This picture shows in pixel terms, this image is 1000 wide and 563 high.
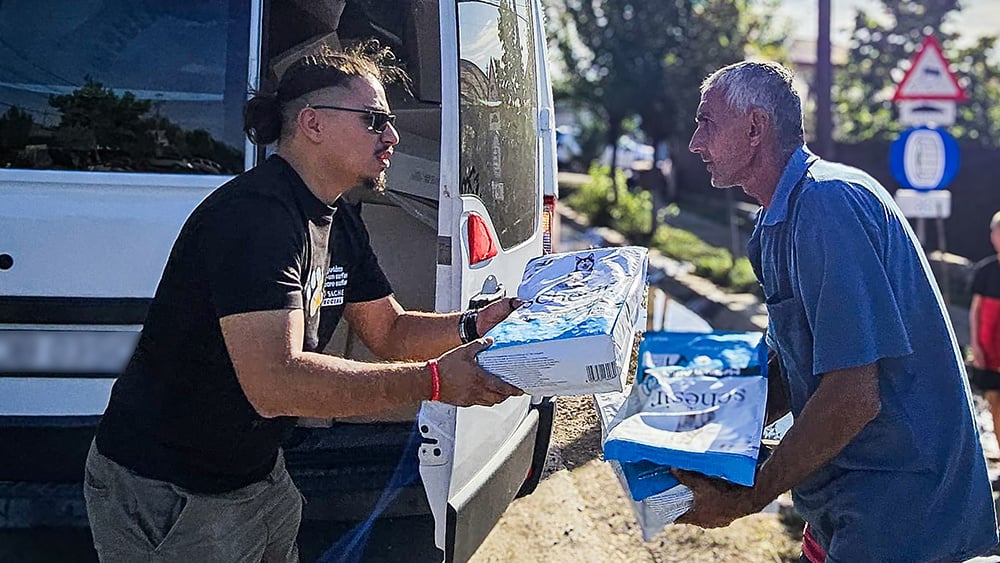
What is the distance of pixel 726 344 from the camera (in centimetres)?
262

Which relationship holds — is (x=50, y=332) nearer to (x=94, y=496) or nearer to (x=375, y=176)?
(x=94, y=496)

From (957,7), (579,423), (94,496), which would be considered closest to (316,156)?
(94,496)

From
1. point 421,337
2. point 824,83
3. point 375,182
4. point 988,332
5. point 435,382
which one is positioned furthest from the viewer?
point 824,83

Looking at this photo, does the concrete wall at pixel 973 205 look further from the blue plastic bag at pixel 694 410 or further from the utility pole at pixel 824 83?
the blue plastic bag at pixel 694 410

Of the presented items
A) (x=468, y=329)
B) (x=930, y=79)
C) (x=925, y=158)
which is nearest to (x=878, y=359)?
(x=468, y=329)

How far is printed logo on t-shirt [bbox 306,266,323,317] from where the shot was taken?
2.29 meters

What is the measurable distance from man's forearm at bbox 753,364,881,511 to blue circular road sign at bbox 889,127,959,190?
6.14 m

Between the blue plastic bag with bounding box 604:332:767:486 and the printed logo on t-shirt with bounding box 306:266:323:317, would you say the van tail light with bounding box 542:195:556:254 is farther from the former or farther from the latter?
the printed logo on t-shirt with bounding box 306:266:323:317

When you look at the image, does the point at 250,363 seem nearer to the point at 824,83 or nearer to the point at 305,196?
the point at 305,196

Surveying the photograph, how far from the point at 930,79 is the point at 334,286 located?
6.59 meters

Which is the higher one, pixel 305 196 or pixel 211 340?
pixel 305 196

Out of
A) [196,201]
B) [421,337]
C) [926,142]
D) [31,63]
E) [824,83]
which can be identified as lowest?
[421,337]

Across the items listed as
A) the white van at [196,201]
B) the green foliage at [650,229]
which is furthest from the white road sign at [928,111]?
the white van at [196,201]

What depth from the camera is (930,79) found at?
7883mm
